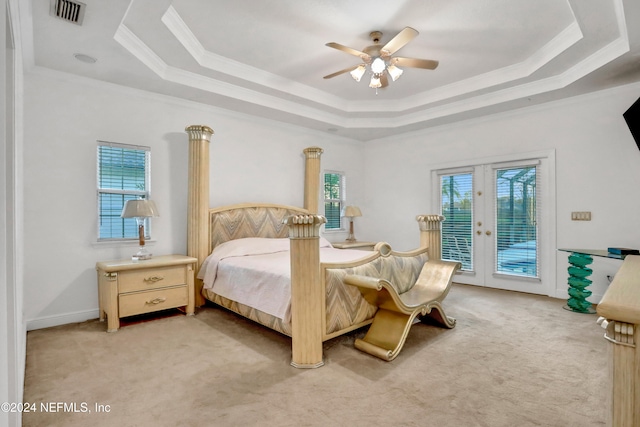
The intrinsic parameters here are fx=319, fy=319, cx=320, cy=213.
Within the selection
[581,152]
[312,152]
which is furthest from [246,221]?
[581,152]

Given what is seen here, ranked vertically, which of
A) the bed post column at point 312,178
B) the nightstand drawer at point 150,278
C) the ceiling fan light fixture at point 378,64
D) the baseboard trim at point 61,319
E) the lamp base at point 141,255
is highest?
the ceiling fan light fixture at point 378,64

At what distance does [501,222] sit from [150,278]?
15.9 feet

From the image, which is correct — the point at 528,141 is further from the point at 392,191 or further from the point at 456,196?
the point at 392,191

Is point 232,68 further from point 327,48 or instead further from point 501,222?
point 501,222

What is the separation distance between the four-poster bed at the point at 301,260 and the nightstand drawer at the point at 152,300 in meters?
0.30

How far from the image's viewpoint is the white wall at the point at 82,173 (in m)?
3.21

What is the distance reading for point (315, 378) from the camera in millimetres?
2227

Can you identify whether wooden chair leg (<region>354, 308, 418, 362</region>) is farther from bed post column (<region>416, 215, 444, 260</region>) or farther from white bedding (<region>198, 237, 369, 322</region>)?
bed post column (<region>416, 215, 444, 260</region>)

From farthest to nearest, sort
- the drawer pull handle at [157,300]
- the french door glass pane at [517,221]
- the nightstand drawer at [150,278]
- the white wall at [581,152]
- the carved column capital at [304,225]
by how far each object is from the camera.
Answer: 1. the french door glass pane at [517,221]
2. the white wall at [581,152]
3. the drawer pull handle at [157,300]
4. the nightstand drawer at [150,278]
5. the carved column capital at [304,225]

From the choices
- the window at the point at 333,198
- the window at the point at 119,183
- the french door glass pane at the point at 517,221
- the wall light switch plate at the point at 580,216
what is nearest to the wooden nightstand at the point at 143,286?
the window at the point at 119,183

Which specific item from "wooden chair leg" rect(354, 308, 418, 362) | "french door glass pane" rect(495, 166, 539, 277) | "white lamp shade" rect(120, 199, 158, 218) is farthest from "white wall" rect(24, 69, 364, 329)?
"french door glass pane" rect(495, 166, 539, 277)

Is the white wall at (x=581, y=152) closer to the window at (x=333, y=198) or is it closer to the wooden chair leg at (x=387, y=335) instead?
the window at (x=333, y=198)

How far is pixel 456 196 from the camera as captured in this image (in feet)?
17.7

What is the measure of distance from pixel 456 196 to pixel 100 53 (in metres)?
5.15
